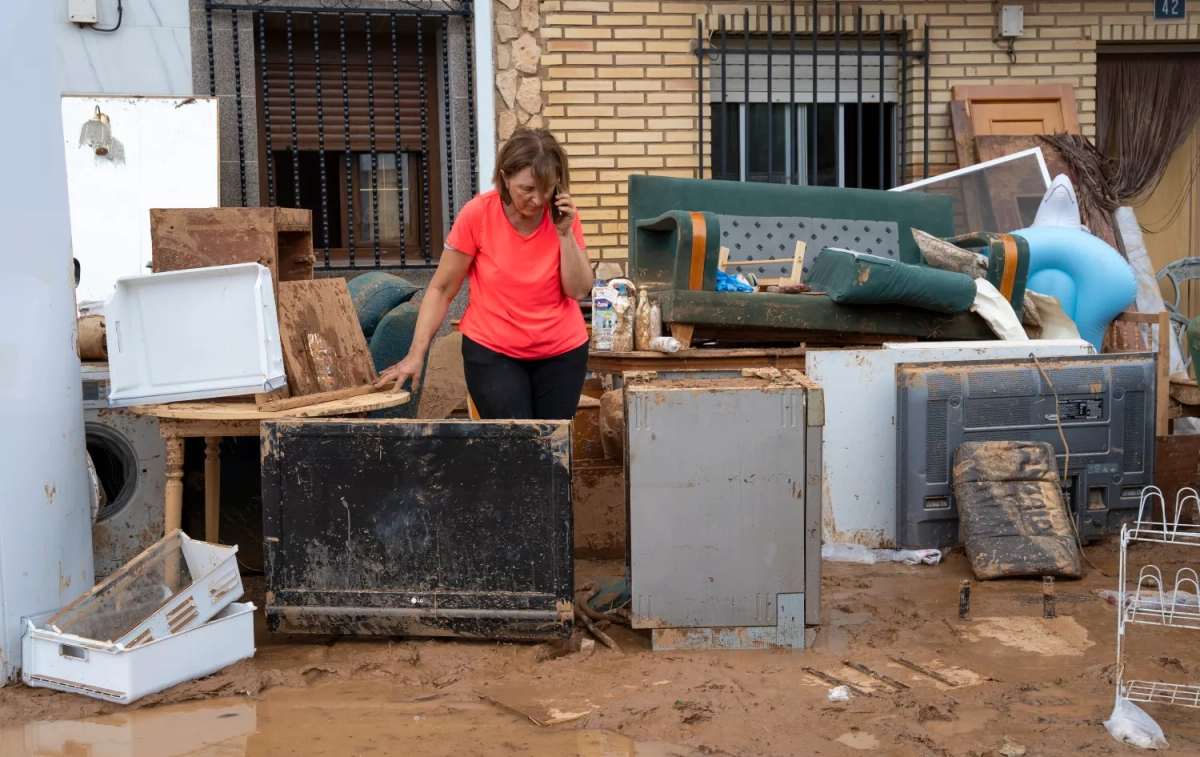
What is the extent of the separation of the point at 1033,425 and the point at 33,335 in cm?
402

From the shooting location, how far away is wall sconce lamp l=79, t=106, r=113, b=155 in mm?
7305

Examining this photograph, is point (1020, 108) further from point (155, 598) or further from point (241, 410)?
point (155, 598)

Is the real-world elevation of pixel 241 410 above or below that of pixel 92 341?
below

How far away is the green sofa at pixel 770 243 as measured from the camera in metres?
6.11

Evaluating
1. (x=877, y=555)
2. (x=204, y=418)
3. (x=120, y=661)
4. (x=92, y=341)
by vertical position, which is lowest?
(x=877, y=555)

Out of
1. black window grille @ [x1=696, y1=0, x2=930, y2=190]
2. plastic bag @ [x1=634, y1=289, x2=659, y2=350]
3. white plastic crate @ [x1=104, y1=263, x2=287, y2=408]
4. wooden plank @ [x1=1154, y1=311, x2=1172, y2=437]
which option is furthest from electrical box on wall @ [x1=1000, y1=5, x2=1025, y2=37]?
white plastic crate @ [x1=104, y1=263, x2=287, y2=408]

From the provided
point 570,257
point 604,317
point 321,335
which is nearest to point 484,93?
point 604,317

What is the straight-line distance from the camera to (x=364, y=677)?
3740mm

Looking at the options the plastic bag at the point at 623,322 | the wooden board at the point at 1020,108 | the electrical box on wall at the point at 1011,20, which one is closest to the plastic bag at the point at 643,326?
the plastic bag at the point at 623,322

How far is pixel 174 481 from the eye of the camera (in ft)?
13.7

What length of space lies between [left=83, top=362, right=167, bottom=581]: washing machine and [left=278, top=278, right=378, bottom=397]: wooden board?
77cm

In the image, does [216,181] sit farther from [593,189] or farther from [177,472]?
[177,472]

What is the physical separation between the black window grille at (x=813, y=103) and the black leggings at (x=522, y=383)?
4.45 meters

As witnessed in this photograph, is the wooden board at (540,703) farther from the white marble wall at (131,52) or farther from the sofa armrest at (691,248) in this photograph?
the white marble wall at (131,52)
